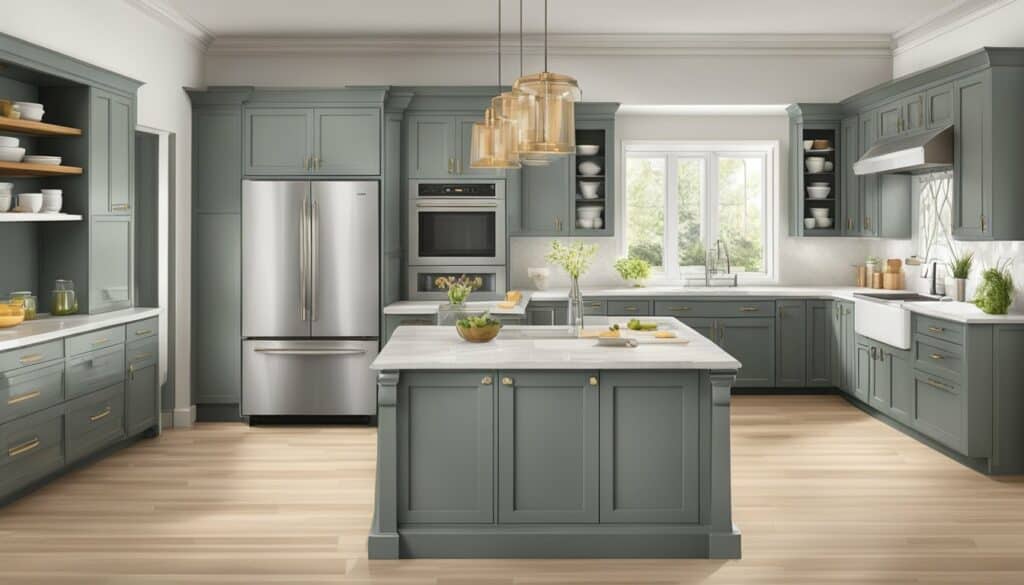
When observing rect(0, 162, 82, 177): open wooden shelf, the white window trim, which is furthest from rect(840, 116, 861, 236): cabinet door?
rect(0, 162, 82, 177): open wooden shelf

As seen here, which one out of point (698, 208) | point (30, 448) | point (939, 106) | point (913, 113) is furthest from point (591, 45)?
point (30, 448)

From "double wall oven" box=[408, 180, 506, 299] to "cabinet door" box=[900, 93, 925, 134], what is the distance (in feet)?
9.52

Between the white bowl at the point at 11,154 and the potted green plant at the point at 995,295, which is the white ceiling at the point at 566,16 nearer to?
the white bowl at the point at 11,154

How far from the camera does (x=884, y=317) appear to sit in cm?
633

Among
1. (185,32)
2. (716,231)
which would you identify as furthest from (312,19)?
(716,231)

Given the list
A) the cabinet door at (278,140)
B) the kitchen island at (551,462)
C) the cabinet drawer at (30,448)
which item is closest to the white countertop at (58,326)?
the cabinet drawer at (30,448)

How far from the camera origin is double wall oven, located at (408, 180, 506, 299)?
23.1ft

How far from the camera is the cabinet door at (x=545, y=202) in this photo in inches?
294

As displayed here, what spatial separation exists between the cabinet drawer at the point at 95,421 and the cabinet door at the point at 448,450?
7.33 feet

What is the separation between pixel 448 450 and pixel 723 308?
4.12m

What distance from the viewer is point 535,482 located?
396 cm

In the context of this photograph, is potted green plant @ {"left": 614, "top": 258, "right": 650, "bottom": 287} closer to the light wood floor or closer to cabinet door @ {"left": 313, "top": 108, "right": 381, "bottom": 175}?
the light wood floor

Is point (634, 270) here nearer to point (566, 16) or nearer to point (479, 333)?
point (566, 16)

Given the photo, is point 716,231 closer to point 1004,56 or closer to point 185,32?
point 1004,56
